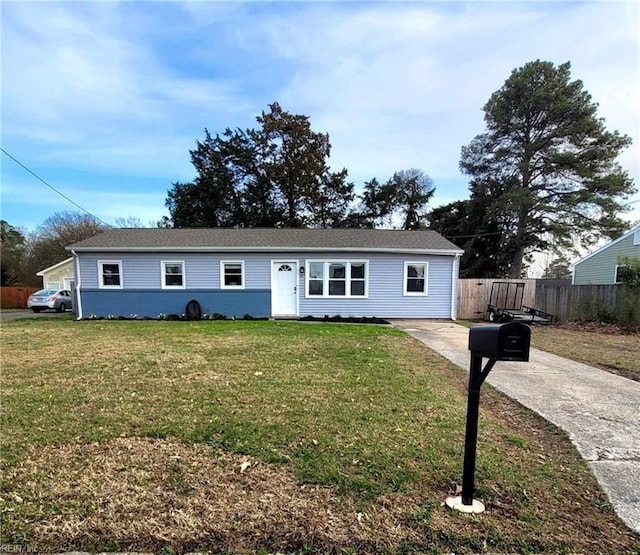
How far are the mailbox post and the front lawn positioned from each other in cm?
12

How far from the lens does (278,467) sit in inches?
102

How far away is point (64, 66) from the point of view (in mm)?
8773

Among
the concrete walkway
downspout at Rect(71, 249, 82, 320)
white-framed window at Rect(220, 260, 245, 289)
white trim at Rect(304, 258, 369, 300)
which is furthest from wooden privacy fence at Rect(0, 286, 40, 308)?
the concrete walkway

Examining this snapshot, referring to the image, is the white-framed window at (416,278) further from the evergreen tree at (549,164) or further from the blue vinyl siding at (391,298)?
the evergreen tree at (549,164)

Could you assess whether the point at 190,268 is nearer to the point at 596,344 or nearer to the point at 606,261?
the point at 596,344

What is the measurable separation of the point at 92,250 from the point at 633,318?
60.0ft

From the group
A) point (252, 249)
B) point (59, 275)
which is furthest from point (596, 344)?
point (59, 275)

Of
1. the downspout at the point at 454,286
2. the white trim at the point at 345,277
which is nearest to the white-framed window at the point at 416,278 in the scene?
the downspout at the point at 454,286

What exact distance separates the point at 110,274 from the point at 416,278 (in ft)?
37.7

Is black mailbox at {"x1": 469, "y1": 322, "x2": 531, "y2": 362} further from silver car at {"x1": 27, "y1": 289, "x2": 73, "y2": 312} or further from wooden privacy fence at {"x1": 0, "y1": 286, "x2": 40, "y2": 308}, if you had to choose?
wooden privacy fence at {"x1": 0, "y1": 286, "x2": 40, "y2": 308}

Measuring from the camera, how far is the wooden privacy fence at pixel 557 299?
11867 millimetres

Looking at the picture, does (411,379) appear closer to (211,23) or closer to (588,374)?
(588,374)

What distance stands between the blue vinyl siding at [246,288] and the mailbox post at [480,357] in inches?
433

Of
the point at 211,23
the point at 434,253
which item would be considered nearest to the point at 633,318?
the point at 434,253
